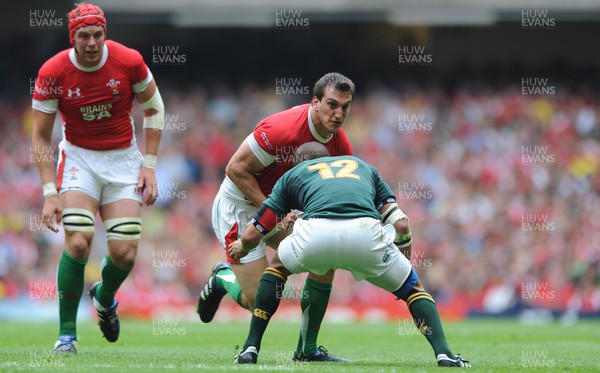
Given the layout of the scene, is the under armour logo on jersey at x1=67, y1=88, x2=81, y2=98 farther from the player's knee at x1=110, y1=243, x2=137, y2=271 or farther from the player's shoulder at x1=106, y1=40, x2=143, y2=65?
the player's knee at x1=110, y1=243, x2=137, y2=271

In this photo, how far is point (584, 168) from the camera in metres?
21.8

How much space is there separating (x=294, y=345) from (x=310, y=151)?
4.17 meters

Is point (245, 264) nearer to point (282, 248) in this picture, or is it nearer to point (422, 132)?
point (282, 248)

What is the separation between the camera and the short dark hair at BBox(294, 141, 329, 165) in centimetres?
720

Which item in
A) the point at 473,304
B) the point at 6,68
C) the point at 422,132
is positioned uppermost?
the point at 6,68

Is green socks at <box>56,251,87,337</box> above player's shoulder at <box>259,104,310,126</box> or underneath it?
underneath

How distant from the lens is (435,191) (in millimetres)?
21734

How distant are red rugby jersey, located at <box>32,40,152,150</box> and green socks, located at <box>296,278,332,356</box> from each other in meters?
2.23

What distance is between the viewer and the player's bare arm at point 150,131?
833cm

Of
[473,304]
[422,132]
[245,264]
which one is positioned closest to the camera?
[245,264]

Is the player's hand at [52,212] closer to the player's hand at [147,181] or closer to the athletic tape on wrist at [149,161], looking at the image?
the player's hand at [147,181]

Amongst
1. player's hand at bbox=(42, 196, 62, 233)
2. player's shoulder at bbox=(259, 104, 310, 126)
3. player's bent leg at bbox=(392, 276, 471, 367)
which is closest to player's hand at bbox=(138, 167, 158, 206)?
player's hand at bbox=(42, 196, 62, 233)

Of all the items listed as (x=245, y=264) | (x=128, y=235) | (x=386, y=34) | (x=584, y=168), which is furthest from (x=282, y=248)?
(x=386, y=34)

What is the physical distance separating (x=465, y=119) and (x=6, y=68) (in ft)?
39.6
